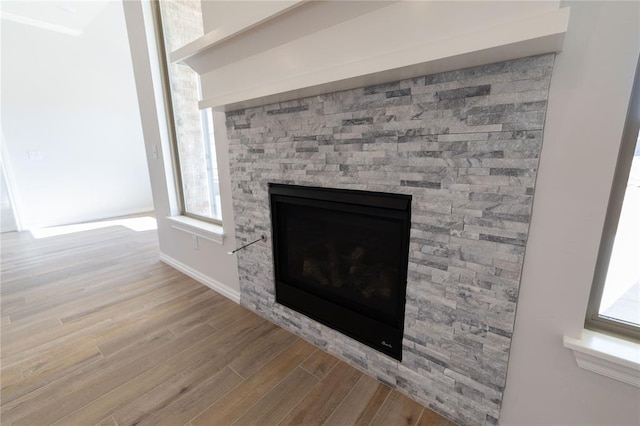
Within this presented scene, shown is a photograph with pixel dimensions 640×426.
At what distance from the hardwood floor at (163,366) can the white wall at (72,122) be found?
279 cm

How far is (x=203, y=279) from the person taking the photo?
256 centimetres

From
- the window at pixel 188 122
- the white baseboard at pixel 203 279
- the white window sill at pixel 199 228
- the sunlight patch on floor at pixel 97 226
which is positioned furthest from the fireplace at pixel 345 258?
the sunlight patch on floor at pixel 97 226

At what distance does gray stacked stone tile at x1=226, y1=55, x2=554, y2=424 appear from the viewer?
946 millimetres

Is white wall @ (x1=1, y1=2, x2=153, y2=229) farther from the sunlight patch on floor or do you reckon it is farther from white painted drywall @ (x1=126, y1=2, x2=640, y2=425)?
white painted drywall @ (x1=126, y1=2, x2=640, y2=425)

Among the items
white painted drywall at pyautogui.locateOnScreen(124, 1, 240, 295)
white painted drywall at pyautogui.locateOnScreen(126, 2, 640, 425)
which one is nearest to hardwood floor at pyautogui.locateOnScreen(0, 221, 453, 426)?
white painted drywall at pyautogui.locateOnScreen(124, 1, 240, 295)

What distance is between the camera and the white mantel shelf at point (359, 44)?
0.78 metres

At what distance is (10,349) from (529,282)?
9.41ft

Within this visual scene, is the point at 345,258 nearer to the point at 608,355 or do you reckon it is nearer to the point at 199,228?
the point at 608,355

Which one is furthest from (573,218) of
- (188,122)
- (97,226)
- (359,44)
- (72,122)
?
(72,122)

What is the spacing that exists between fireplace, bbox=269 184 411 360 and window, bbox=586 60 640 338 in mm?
638

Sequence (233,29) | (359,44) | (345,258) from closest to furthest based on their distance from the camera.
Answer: (359,44) < (233,29) < (345,258)

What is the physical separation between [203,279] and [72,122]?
4.39 meters

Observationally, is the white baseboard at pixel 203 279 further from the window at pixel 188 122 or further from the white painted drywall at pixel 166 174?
the window at pixel 188 122

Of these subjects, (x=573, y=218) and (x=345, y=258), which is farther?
(x=345, y=258)
